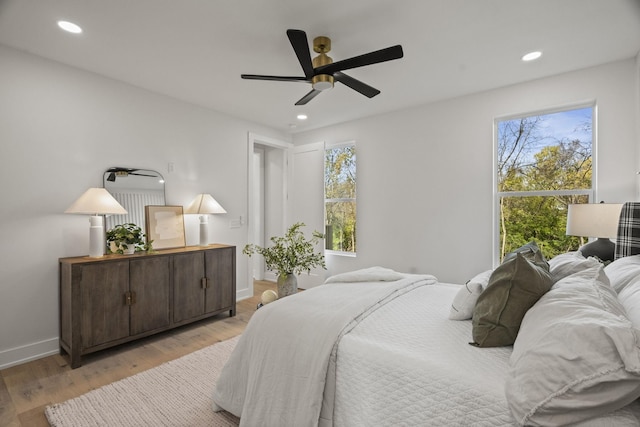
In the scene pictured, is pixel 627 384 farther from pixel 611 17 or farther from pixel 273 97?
pixel 273 97

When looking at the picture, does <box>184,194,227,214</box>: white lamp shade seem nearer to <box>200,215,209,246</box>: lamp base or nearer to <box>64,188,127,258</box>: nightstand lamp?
<box>200,215,209,246</box>: lamp base

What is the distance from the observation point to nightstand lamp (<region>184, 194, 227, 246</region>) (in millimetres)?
3617

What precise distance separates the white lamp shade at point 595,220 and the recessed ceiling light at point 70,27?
3.99 meters

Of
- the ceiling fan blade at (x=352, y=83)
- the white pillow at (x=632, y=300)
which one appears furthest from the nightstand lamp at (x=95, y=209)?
the white pillow at (x=632, y=300)

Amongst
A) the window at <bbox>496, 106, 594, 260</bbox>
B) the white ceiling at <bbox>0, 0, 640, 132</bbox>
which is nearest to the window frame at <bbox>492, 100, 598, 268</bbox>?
the window at <bbox>496, 106, 594, 260</bbox>

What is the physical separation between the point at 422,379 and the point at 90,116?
11.5 ft

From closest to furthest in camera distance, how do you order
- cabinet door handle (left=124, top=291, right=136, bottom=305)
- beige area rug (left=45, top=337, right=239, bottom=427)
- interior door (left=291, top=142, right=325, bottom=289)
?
beige area rug (left=45, top=337, right=239, bottom=427) < cabinet door handle (left=124, top=291, right=136, bottom=305) < interior door (left=291, top=142, right=325, bottom=289)

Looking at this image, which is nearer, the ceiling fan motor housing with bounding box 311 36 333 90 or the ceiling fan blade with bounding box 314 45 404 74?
the ceiling fan blade with bounding box 314 45 404 74

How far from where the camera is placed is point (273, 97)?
11.7 ft

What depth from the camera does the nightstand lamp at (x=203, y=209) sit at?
362cm

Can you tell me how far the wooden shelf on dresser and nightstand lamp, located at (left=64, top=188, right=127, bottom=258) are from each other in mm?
116

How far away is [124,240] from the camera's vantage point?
2.89m

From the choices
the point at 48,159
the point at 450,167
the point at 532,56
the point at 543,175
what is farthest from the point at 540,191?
the point at 48,159

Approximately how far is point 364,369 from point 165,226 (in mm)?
2913
